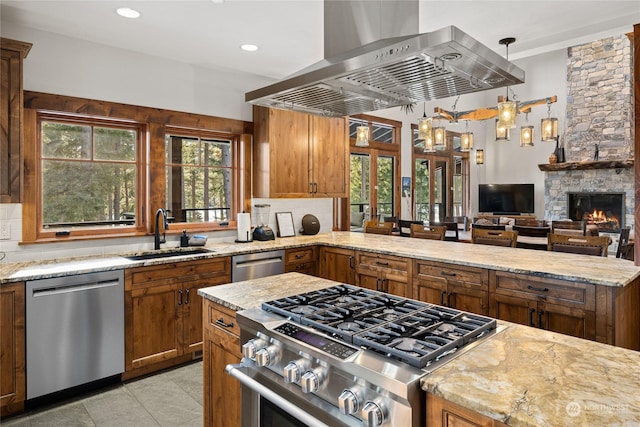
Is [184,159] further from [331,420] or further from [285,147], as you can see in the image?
[331,420]

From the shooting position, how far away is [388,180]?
6809mm

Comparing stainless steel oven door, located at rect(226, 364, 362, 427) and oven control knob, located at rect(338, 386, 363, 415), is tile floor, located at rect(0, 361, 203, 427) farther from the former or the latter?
oven control knob, located at rect(338, 386, 363, 415)

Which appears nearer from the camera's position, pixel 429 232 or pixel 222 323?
pixel 222 323

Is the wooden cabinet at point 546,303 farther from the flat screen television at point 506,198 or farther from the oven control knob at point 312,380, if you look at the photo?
the flat screen television at point 506,198

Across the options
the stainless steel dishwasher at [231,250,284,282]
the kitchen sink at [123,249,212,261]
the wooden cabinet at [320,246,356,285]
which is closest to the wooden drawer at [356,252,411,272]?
the wooden cabinet at [320,246,356,285]

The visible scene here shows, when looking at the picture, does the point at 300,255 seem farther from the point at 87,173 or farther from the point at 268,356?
the point at 268,356

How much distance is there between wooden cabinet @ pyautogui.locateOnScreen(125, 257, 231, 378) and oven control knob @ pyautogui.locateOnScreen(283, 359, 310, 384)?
2163mm

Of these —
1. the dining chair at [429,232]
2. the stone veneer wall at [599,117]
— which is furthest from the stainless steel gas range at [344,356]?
the stone veneer wall at [599,117]

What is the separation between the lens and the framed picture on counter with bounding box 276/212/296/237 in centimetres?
464

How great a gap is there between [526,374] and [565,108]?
30.3 feet

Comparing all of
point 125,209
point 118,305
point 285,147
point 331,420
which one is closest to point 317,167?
point 285,147

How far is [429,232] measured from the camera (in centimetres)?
436

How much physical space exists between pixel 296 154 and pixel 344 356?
11.2 feet

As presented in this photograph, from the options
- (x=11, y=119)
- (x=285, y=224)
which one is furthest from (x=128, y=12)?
(x=285, y=224)
